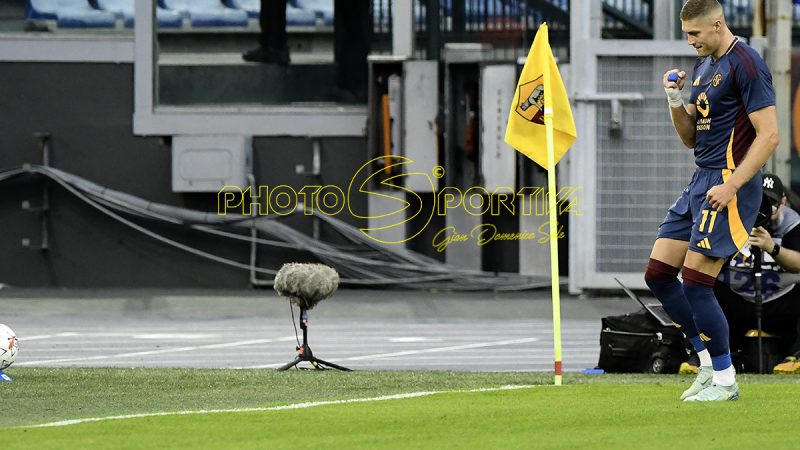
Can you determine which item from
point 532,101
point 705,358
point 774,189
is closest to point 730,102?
point 705,358

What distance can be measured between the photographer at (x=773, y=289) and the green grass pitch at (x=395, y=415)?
1.51 metres

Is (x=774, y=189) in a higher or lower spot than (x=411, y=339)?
higher

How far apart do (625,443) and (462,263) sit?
56.1 feet

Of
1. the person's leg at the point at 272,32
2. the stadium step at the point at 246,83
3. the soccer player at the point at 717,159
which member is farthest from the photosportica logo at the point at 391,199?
the soccer player at the point at 717,159

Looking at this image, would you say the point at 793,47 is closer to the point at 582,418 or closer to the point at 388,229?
the point at 388,229

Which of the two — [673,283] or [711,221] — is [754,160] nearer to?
[711,221]

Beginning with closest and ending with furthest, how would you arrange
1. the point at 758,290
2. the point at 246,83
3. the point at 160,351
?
the point at 758,290 → the point at 160,351 → the point at 246,83

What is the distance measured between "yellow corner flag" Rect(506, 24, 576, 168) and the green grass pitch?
1605mm

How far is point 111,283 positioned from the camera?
25.1 meters

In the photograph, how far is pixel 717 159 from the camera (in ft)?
30.9

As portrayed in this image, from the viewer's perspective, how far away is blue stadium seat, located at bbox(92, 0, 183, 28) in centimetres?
2478

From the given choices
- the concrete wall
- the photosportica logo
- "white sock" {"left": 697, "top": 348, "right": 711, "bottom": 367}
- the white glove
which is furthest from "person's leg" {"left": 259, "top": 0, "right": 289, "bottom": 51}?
the white glove

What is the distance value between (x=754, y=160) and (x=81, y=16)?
55.6 feet

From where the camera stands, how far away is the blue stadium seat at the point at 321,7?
81.8 feet
